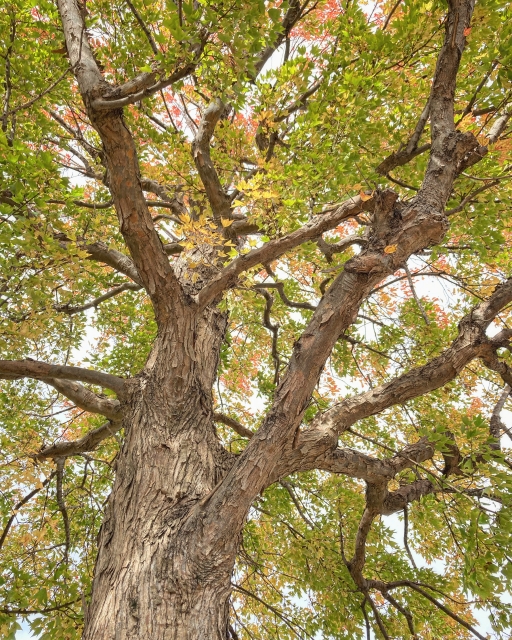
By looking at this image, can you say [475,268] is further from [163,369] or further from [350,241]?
[163,369]

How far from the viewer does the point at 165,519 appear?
2264mm

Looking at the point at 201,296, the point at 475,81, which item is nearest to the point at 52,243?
the point at 201,296

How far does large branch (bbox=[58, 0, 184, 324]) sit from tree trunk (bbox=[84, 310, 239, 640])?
0.37 meters

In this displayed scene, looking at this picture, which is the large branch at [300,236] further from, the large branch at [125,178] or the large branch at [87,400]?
the large branch at [87,400]

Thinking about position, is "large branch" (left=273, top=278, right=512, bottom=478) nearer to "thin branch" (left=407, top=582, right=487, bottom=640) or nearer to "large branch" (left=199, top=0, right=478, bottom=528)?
"large branch" (left=199, top=0, right=478, bottom=528)

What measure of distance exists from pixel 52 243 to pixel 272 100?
231 cm

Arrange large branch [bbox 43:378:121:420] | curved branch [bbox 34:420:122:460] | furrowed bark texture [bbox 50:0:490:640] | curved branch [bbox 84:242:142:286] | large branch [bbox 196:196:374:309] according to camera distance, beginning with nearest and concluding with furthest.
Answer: furrowed bark texture [bbox 50:0:490:640] → large branch [bbox 196:196:374:309] → large branch [bbox 43:378:121:420] → curved branch [bbox 34:420:122:460] → curved branch [bbox 84:242:142:286]

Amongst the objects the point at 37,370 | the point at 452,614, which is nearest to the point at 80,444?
the point at 37,370

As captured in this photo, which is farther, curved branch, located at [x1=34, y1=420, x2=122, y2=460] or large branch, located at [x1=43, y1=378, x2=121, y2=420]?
curved branch, located at [x1=34, y1=420, x2=122, y2=460]

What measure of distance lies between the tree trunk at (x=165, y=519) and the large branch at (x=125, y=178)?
1.20 feet

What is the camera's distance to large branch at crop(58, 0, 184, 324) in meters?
2.43

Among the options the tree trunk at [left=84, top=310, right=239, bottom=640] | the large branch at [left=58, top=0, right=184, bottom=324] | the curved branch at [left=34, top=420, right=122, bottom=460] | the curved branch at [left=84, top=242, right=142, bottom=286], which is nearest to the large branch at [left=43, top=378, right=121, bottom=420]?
the curved branch at [left=34, top=420, right=122, bottom=460]

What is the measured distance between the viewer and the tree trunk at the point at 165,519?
188 centimetres

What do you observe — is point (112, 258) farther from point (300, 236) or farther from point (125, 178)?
point (300, 236)
